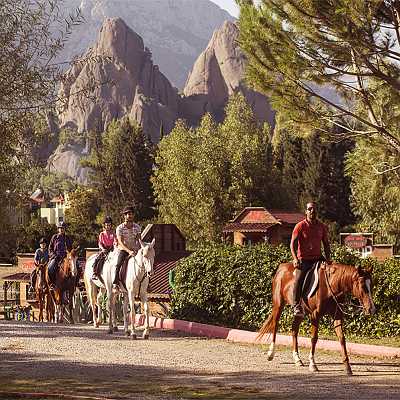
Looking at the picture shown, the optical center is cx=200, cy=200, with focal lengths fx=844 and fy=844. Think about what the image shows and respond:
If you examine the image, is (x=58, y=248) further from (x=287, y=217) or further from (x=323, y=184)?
(x=323, y=184)

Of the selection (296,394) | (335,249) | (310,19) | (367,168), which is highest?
(310,19)

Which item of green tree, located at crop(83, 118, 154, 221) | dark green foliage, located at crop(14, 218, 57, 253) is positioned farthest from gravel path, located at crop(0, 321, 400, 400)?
green tree, located at crop(83, 118, 154, 221)

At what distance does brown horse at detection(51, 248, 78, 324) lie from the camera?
982 inches

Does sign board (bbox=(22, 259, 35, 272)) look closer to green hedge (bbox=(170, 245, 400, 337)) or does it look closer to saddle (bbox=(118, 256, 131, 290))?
green hedge (bbox=(170, 245, 400, 337))

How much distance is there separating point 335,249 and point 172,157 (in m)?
55.4

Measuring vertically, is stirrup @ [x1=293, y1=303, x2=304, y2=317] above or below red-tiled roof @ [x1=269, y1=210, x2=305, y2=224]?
below

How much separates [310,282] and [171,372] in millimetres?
2817

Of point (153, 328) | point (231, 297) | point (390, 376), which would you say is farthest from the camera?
point (153, 328)

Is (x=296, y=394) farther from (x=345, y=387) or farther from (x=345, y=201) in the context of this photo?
(x=345, y=201)

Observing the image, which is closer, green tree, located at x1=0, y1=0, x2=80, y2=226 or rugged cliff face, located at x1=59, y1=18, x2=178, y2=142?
green tree, located at x1=0, y1=0, x2=80, y2=226

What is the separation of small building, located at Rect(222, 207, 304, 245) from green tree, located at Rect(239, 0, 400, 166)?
38.7 metres

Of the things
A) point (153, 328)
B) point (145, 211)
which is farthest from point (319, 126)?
point (145, 211)

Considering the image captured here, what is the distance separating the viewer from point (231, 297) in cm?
2111

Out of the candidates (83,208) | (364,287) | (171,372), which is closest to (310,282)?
(364,287)
